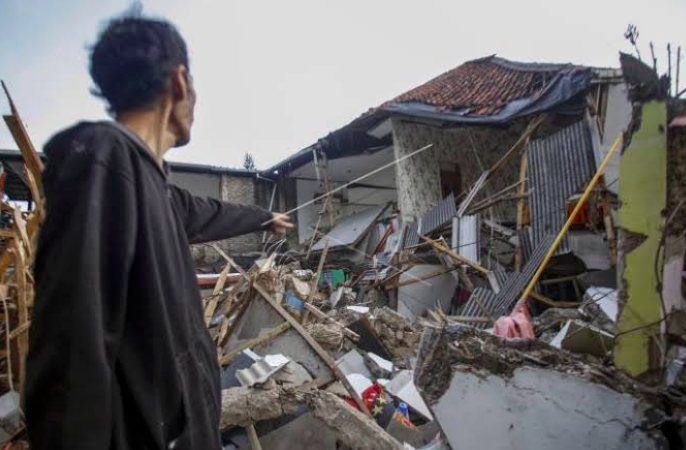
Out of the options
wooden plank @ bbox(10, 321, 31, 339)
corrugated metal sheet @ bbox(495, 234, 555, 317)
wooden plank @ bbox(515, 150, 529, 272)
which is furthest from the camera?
wooden plank @ bbox(515, 150, 529, 272)

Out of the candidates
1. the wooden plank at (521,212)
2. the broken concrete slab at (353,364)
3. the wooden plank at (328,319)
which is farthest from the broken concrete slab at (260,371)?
the wooden plank at (521,212)

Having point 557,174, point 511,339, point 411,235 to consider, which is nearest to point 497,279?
point 557,174

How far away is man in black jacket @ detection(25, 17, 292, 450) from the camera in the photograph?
2.39 feet

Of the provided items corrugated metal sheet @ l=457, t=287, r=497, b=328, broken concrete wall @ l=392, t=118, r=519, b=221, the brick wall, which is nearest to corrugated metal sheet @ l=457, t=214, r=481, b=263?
corrugated metal sheet @ l=457, t=287, r=497, b=328

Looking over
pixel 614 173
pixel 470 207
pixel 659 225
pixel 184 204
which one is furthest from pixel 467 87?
pixel 184 204

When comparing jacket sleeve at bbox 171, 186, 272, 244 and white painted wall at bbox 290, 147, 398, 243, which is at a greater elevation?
jacket sleeve at bbox 171, 186, 272, 244

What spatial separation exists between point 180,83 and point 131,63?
0.13 meters

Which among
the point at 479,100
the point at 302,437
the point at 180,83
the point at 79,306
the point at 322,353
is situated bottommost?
the point at 302,437

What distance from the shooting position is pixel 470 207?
682 centimetres

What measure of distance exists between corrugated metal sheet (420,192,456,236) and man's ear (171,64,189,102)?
6128 mm

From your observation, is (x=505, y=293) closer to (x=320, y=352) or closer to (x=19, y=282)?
(x=320, y=352)

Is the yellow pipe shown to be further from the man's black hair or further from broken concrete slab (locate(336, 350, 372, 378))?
the man's black hair

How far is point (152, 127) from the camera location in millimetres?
1077

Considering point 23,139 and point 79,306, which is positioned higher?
point 23,139
